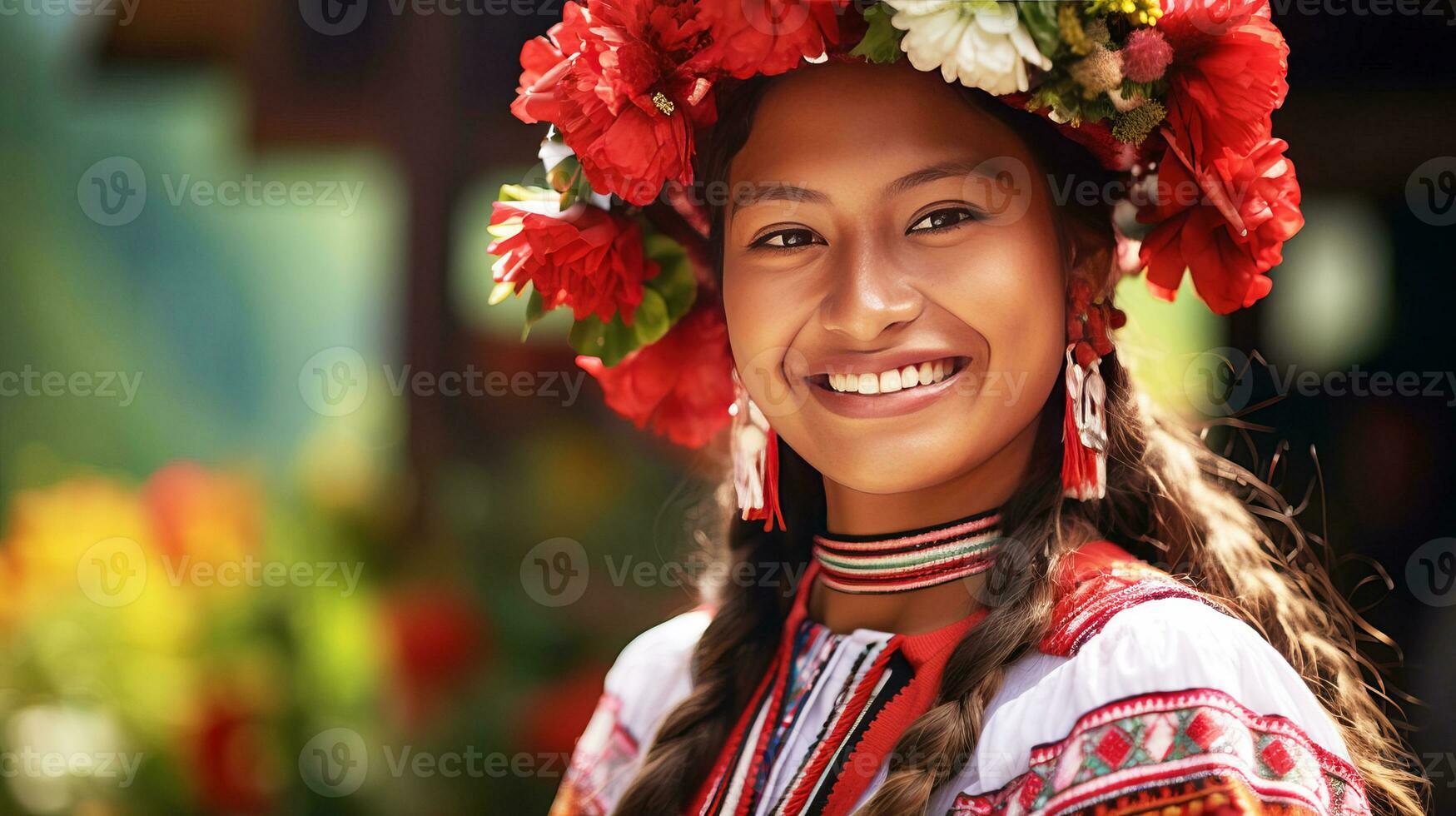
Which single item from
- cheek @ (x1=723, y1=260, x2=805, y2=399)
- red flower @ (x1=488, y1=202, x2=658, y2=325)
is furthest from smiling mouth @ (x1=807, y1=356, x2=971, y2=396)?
red flower @ (x1=488, y1=202, x2=658, y2=325)

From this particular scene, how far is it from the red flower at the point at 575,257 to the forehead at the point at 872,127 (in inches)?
12.4

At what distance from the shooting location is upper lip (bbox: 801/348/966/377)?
5.61 feet

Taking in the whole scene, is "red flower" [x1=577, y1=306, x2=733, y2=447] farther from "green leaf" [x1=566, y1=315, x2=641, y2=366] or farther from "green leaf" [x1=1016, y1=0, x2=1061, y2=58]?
"green leaf" [x1=1016, y1=0, x2=1061, y2=58]

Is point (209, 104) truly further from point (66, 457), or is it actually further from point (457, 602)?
point (457, 602)

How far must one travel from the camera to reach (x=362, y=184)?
4016 millimetres

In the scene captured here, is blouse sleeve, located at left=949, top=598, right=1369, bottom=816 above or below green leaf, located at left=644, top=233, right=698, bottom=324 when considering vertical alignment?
below

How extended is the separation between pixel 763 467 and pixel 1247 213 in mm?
777

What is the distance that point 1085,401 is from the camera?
175 centimetres

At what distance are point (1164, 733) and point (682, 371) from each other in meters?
1.08

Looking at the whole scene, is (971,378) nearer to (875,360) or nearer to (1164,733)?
(875,360)

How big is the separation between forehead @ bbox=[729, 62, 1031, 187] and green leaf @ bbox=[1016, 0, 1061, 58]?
0.22 meters

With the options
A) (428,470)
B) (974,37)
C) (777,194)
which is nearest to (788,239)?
(777,194)

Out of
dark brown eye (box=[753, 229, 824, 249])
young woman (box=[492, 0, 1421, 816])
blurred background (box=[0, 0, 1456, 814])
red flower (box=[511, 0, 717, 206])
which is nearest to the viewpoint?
young woman (box=[492, 0, 1421, 816])

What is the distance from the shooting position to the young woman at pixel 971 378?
1507mm
